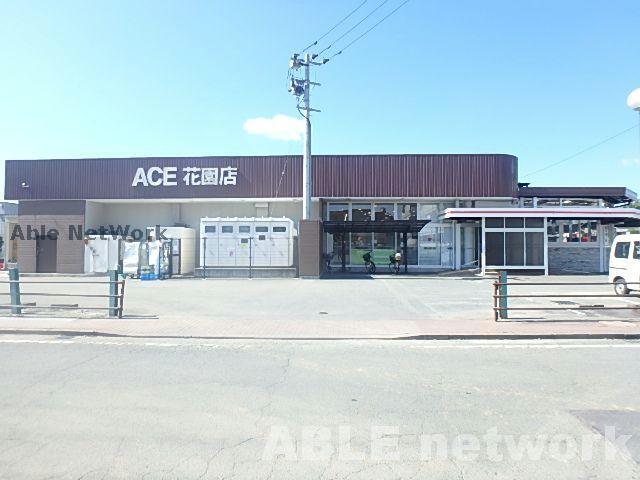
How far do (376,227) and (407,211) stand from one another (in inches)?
141

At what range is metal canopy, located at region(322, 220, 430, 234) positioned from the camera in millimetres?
24172

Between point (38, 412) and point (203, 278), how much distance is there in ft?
60.5

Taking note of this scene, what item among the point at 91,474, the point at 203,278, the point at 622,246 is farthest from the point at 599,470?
the point at 203,278

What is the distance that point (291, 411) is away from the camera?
506 cm

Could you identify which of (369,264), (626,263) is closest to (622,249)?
(626,263)

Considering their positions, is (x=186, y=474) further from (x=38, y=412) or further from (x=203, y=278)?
(x=203, y=278)

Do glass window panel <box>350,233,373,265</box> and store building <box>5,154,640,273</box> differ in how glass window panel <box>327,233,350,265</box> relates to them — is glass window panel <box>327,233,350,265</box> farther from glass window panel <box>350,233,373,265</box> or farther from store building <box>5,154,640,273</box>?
glass window panel <box>350,233,373,265</box>

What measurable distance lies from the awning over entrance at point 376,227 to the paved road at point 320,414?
16390 millimetres

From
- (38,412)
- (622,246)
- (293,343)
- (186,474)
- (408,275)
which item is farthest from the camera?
(408,275)

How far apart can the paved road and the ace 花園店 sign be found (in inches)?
782

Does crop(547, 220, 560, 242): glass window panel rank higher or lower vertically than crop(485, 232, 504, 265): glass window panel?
higher

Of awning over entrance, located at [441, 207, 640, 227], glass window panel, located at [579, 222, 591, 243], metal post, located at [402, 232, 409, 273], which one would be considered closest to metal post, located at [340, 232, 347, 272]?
metal post, located at [402, 232, 409, 273]

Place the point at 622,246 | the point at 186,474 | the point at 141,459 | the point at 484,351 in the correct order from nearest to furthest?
the point at 186,474 < the point at 141,459 < the point at 484,351 < the point at 622,246

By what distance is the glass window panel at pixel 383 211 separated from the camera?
92.7 feet
